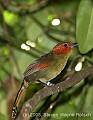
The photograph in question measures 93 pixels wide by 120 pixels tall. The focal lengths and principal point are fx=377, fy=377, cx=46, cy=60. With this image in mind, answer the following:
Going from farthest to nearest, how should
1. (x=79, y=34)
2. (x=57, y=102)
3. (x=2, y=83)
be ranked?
(x=2, y=83) → (x=57, y=102) → (x=79, y=34)

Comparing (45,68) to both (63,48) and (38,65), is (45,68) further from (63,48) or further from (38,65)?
(63,48)

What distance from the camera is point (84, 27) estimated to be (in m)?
2.07

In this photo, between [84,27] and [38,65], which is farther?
[84,27]

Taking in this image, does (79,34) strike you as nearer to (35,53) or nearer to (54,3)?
(35,53)

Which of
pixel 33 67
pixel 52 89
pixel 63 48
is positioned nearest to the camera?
pixel 52 89

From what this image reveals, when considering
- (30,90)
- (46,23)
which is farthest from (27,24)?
(30,90)

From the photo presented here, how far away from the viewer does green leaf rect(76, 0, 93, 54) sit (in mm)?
2031

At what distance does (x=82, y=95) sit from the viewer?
91.8 inches

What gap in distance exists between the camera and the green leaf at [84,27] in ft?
6.66

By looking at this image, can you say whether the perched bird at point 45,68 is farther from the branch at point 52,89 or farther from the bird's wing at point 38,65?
the branch at point 52,89

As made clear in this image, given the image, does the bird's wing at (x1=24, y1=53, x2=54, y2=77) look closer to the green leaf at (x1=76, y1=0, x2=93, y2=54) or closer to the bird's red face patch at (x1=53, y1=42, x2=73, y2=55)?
the bird's red face patch at (x1=53, y1=42, x2=73, y2=55)

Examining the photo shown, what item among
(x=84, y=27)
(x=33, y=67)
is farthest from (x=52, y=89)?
(x=84, y=27)

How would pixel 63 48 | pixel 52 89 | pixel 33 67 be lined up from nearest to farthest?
pixel 52 89 < pixel 33 67 < pixel 63 48

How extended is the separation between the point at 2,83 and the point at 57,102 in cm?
56
